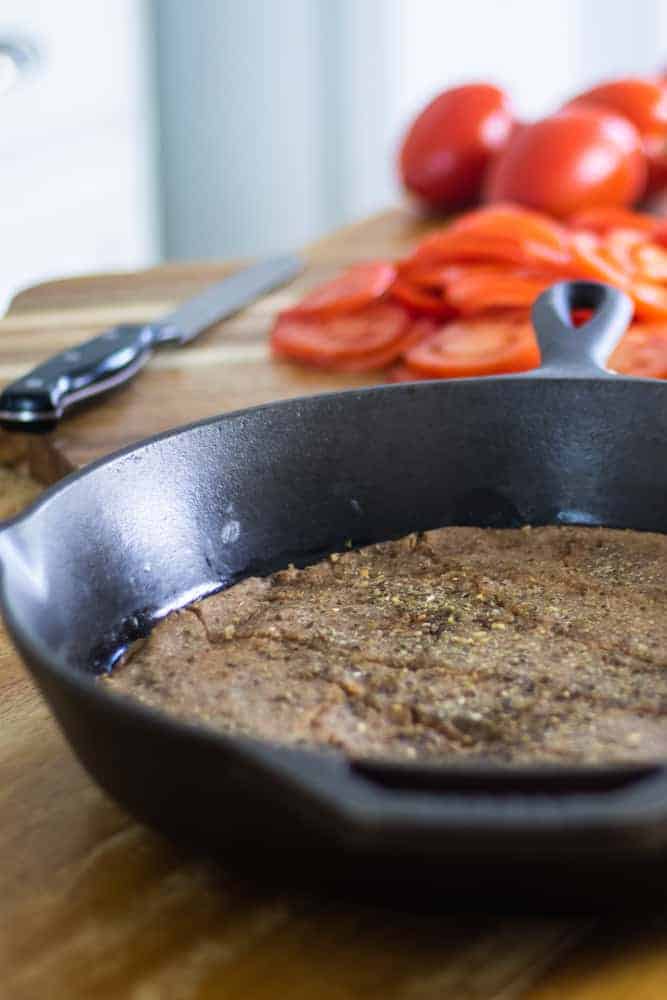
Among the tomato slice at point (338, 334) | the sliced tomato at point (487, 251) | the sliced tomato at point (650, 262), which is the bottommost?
the tomato slice at point (338, 334)

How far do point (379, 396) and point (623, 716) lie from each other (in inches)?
16.3

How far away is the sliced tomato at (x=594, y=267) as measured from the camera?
1.53 meters

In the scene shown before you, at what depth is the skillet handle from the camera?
1056mm

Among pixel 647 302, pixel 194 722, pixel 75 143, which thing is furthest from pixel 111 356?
pixel 75 143

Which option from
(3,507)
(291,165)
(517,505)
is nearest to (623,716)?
(517,505)

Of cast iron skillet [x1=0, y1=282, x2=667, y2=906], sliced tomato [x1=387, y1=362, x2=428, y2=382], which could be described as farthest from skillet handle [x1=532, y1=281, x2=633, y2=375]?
sliced tomato [x1=387, y1=362, x2=428, y2=382]

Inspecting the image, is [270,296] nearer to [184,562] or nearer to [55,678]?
[184,562]

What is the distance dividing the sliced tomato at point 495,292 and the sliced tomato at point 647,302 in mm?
107

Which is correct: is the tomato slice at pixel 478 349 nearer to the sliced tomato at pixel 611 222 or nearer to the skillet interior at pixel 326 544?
the skillet interior at pixel 326 544

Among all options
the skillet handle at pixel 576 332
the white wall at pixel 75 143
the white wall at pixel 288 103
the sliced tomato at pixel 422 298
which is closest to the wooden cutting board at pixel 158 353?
the sliced tomato at pixel 422 298

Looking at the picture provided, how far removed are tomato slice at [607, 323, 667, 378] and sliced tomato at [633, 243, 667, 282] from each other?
0.38 ft

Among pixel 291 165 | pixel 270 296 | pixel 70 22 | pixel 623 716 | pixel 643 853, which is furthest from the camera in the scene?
pixel 291 165

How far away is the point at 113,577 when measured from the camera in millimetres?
889

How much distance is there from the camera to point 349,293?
1622mm
